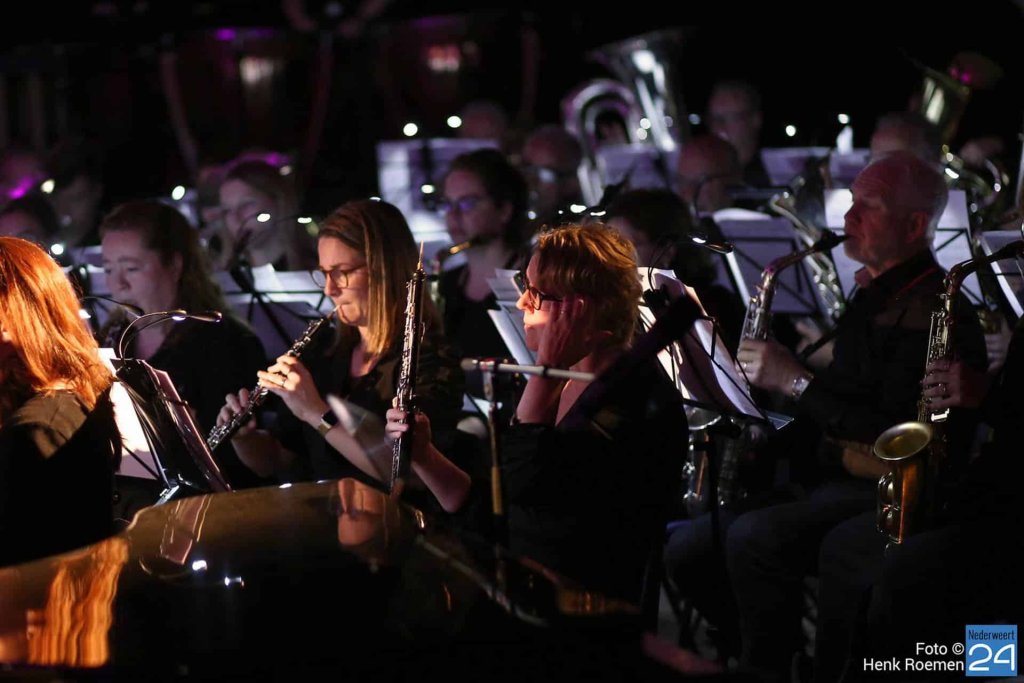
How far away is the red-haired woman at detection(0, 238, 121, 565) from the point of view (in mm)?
2613

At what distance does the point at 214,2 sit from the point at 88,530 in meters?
8.31

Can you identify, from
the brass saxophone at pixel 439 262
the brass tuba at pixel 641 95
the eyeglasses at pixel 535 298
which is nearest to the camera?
the eyeglasses at pixel 535 298

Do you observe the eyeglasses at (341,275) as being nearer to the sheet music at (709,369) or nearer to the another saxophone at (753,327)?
the sheet music at (709,369)

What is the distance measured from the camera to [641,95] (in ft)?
26.5

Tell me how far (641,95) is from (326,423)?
492 centimetres

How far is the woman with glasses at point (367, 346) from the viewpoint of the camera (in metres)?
3.68

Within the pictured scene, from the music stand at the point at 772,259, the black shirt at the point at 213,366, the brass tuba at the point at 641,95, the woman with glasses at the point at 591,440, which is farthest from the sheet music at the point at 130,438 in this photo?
the brass tuba at the point at 641,95

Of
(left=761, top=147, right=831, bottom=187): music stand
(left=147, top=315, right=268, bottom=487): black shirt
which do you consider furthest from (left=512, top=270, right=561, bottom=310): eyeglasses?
(left=761, top=147, right=831, bottom=187): music stand

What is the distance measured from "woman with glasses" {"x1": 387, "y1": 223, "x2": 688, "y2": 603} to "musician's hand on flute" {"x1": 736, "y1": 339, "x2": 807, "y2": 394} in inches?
38.8

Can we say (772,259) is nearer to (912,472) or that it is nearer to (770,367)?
(770,367)

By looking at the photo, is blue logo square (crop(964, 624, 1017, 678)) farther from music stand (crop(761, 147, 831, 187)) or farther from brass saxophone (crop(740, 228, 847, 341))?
music stand (crop(761, 147, 831, 187))

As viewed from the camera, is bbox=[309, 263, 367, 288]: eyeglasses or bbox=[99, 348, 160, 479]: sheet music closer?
bbox=[99, 348, 160, 479]: sheet music

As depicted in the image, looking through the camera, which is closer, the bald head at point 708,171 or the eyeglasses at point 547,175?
the bald head at point 708,171

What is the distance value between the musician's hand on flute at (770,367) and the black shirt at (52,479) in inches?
75.9
